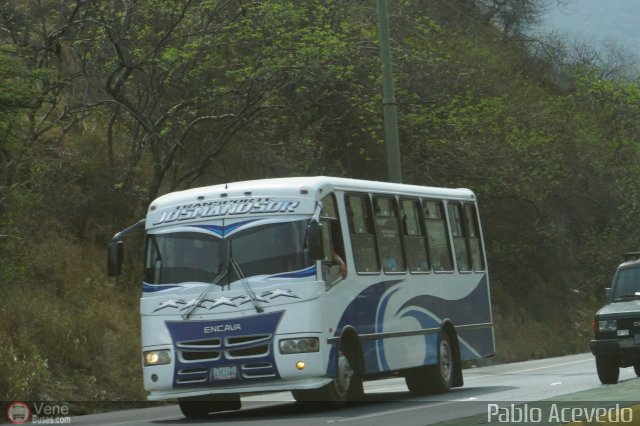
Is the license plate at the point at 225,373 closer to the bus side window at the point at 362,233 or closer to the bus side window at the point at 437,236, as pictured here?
the bus side window at the point at 362,233

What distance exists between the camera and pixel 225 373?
16.6 m

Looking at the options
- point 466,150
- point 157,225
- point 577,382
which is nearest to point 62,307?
point 157,225

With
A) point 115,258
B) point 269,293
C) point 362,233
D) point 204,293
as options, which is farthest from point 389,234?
point 115,258

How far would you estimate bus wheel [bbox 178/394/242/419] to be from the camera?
17.7m

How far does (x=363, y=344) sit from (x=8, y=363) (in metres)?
5.31

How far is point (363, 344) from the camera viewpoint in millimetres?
18094

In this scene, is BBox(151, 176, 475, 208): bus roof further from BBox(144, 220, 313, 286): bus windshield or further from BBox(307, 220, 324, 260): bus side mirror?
BBox(307, 220, 324, 260): bus side mirror

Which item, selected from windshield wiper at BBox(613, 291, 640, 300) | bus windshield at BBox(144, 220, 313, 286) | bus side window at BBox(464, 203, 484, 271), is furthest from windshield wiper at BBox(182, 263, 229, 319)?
windshield wiper at BBox(613, 291, 640, 300)

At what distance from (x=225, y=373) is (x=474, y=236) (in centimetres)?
772

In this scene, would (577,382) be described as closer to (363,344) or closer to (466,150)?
(363,344)

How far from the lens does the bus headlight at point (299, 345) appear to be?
54.1 feet

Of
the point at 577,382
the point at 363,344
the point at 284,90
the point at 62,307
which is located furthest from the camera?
the point at 284,90

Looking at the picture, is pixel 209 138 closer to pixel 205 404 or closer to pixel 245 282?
pixel 205 404

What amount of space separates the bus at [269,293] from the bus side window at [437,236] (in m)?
1.69
